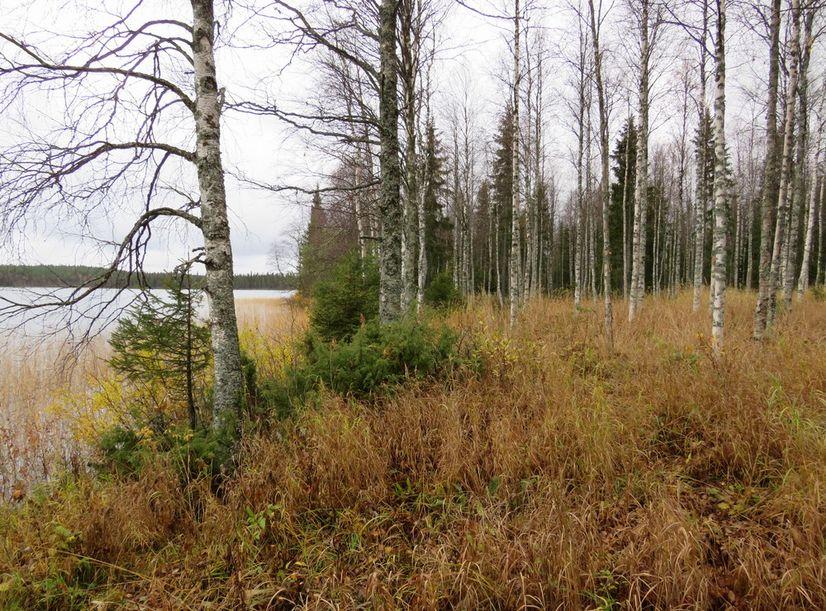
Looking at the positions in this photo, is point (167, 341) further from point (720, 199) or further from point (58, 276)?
point (720, 199)

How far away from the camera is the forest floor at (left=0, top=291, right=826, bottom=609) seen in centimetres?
196

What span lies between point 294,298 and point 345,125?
14.8m

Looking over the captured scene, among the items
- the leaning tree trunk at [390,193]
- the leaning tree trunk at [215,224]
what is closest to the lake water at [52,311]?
the leaning tree trunk at [215,224]

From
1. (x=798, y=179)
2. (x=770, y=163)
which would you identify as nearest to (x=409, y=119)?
(x=770, y=163)

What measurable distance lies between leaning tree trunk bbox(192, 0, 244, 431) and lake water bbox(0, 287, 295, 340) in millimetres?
740

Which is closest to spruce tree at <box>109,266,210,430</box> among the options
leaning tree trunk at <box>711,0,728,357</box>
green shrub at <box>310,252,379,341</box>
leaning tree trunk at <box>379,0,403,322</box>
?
leaning tree trunk at <box>379,0,403,322</box>

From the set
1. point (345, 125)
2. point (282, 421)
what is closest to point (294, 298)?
point (345, 125)

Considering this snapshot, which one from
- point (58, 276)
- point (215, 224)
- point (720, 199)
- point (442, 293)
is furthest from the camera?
point (442, 293)

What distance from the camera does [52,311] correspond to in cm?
288

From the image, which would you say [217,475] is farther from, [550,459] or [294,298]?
[294,298]

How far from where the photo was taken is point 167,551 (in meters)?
2.58

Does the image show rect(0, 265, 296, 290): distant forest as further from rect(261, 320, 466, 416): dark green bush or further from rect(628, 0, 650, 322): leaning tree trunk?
rect(628, 0, 650, 322): leaning tree trunk

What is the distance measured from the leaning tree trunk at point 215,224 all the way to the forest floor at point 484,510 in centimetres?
65

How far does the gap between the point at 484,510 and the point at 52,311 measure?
378 centimetres
